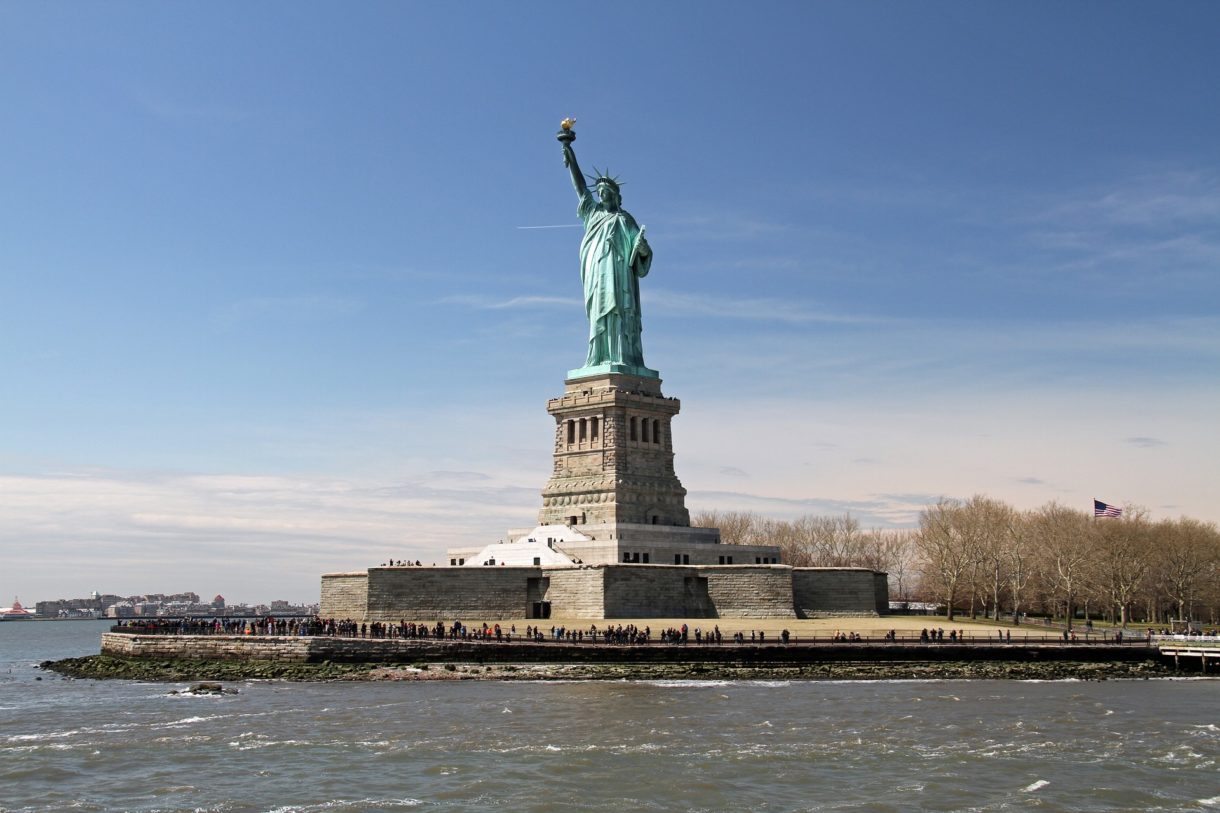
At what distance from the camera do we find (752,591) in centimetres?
6156

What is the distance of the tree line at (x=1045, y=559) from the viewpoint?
271ft

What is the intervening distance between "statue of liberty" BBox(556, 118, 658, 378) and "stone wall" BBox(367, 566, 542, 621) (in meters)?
15.7

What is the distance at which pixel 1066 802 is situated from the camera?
26.9 meters

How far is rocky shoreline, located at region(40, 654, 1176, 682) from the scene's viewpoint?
47.7 metres

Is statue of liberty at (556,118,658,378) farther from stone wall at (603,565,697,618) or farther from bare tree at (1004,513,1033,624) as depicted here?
bare tree at (1004,513,1033,624)

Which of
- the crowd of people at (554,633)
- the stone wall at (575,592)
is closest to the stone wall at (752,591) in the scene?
the crowd of people at (554,633)

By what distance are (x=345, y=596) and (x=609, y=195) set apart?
26954mm

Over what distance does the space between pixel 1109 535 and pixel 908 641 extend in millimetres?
37425

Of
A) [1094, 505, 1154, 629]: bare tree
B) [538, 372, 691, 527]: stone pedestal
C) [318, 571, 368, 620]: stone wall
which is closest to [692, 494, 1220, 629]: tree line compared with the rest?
[1094, 505, 1154, 629]: bare tree

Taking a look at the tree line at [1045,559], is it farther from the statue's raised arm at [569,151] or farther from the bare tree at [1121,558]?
the statue's raised arm at [569,151]

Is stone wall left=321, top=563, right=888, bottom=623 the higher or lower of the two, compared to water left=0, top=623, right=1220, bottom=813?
higher

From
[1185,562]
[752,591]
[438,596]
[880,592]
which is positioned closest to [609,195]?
[752,591]

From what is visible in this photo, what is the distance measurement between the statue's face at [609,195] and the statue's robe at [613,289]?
603mm

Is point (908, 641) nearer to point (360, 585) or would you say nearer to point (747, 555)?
point (747, 555)
